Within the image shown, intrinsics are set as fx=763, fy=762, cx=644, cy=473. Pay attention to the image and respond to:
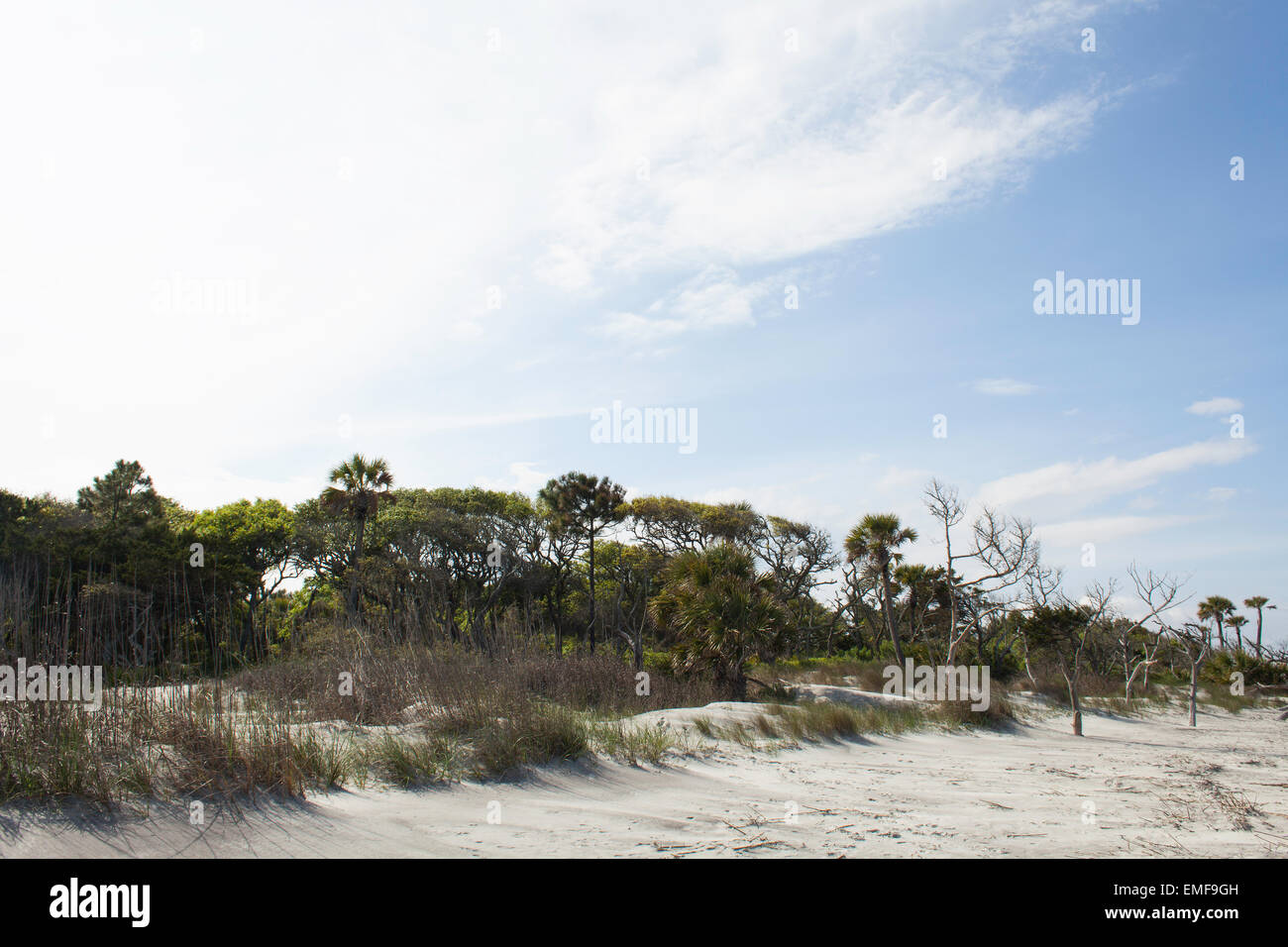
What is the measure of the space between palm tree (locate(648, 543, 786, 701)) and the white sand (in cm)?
841

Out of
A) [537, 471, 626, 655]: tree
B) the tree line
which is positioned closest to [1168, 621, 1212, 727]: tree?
the tree line

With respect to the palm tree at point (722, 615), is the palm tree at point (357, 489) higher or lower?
higher

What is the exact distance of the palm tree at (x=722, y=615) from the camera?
756 inches

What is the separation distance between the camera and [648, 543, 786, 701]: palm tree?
19.2 metres

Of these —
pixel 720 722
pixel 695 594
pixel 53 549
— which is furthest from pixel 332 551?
pixel 720 722

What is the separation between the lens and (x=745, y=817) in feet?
20.5

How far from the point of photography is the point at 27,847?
14.5 ft

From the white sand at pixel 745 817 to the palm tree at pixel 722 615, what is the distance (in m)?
8.41

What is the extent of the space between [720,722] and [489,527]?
79.5 ft

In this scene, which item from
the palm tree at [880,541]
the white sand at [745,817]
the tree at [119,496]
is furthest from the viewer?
the tree at [119,496]

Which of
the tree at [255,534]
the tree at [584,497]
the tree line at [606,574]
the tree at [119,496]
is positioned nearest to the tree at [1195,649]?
the tree line at [606,574]

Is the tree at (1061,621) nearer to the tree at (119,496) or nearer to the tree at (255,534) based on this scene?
the tree at (255,534)

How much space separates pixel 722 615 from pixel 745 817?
43.6 ft
